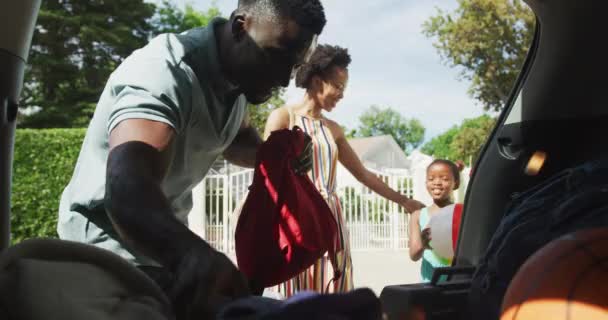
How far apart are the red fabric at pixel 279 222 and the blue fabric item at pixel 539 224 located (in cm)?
62

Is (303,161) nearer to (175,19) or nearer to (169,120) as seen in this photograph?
(169,120)

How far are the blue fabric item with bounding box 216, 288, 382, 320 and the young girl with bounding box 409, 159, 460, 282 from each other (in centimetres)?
296

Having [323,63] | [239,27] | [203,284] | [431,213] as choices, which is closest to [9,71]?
[239,27]

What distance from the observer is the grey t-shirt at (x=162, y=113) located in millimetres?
1920

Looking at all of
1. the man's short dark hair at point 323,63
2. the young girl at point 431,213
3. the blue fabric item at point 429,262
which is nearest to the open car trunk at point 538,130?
the young girl at point 431,213

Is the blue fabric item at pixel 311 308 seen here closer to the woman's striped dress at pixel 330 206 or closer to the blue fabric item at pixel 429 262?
the woman's striped dress at pixel 330 206

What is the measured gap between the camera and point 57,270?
104 cm

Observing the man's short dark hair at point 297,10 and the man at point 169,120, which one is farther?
the man's short dark hair at point 297,10

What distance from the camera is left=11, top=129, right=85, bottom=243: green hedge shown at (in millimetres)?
11945

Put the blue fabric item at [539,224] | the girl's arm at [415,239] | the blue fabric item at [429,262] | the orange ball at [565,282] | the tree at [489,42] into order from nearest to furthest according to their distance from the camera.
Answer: the orange ball at [565,282] < the blue fabric item at [539,224] < the blue fabric item at [429,262] < the girl's arm at [415,239] < the tree at [489,42]

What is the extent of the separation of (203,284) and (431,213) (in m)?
3.55

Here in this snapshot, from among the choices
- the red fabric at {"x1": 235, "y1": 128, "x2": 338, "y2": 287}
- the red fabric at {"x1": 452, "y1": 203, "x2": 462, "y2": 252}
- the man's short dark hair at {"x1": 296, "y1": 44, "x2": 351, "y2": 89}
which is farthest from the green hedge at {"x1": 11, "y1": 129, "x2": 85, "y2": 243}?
the red fabric at {"x1": 235, "y1": 128, "x2": 338, "y2": 287}

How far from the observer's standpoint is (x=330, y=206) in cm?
409

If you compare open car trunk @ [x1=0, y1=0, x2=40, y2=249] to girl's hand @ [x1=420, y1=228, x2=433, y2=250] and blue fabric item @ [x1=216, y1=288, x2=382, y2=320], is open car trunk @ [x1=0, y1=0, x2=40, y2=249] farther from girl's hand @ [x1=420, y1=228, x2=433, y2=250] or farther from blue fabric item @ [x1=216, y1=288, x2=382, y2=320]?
girl's hand @ [x1=420, y1=228, x2=433, y2=250]
